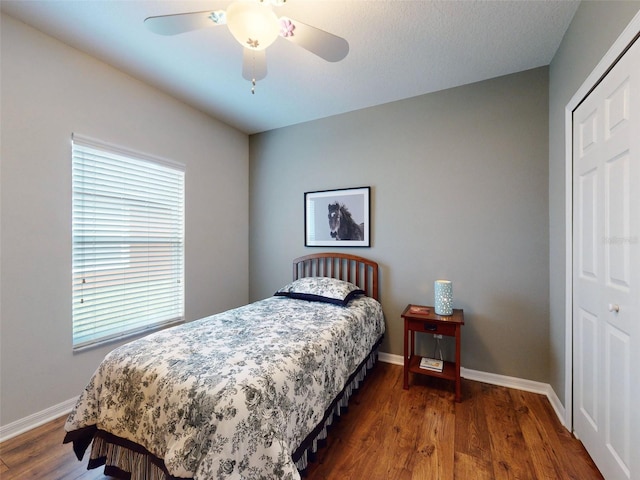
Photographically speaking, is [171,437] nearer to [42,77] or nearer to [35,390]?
[35,390]

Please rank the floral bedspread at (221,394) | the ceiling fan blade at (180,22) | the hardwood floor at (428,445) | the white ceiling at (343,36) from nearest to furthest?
the floral bedspread at (221,394) → the ceiling fan blade at (180,22) → the hardwood floor at (428,445) → the white ceiling at (343,36)

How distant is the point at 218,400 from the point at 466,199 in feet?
8.06

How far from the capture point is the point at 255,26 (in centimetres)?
126

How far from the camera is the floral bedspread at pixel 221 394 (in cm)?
104

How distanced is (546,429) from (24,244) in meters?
3.65

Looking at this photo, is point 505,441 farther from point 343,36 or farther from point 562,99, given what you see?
point 343,36

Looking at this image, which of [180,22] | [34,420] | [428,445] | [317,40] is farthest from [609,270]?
[34,420]

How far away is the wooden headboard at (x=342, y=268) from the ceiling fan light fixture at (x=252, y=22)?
2.12 m

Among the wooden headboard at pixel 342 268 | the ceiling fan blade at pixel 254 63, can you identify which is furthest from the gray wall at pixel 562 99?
the ceiling fan blade at pixel 254 63

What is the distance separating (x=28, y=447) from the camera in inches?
64.2

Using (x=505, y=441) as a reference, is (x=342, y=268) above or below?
above

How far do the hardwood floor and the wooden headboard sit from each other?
3.52 feet

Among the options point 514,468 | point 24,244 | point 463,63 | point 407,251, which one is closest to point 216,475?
point 514,468

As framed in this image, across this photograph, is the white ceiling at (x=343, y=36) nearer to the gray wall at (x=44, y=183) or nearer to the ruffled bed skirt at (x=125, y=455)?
the gray wall at (x=44, y=183)
